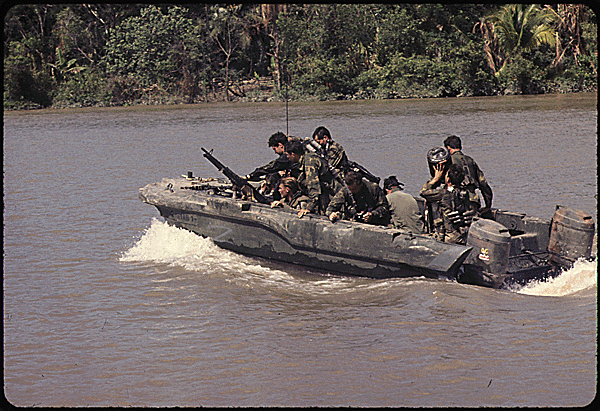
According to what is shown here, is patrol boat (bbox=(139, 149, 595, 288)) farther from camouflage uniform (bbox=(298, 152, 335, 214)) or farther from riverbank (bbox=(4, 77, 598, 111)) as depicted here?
riverbank (bbox=(4, 77, 598, 111))

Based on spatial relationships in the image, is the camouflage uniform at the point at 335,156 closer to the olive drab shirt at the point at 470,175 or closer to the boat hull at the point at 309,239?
the boat hull at the point at 309,239

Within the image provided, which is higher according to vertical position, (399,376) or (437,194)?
(437,194)

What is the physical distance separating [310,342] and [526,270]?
7.84 ft

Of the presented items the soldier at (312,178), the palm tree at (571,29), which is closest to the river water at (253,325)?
the soldier at (312,178)

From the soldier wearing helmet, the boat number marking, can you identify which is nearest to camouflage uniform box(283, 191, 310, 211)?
the boat number marking

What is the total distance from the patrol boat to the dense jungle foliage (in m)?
29.5

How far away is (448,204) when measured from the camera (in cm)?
771

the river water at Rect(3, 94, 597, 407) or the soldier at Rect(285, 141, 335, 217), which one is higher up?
the soldier at Rect(285, 141, 335, 217)

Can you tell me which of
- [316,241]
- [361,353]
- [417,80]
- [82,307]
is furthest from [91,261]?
[417,80]

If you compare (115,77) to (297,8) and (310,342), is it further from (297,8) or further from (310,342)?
(310,342)

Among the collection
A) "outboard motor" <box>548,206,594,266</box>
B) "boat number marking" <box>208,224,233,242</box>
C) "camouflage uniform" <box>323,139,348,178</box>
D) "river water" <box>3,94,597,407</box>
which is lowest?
"river water" <box>3,94,597,407</box>

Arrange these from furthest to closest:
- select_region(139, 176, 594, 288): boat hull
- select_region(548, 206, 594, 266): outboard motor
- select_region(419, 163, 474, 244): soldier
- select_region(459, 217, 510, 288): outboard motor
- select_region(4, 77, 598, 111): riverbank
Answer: select_region(4, 77, 598, 111): riverbank → select_region(419, 163, 474, 244): soldier → select_region(548, 206, 594, 266): outboard motor → select_region(139, 176, 594, 288): boat hull → select_region(459, 217, 510, 288): outboard motor

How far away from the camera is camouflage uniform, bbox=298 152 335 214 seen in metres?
8.35

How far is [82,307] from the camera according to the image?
7.69 meters
